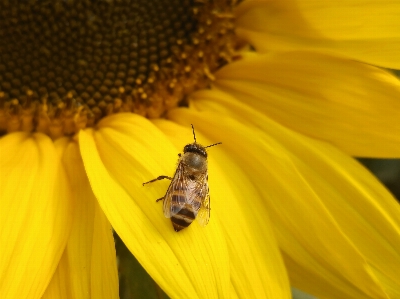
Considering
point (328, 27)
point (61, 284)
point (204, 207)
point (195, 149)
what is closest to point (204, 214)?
point (204, 207)

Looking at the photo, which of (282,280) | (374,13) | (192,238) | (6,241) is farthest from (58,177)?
(374,13)

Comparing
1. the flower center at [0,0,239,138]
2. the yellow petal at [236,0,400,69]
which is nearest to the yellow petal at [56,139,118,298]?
the flower center at [0,0,239,138]

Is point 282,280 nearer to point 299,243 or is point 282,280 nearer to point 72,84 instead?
point 299,243

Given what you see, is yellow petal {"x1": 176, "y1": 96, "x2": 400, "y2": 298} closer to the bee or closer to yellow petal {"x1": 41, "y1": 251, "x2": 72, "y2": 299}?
the bee

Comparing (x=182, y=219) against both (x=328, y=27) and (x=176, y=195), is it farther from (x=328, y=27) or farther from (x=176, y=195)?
(x=328, y=27)

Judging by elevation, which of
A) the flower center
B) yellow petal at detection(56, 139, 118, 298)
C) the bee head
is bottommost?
yellow petal at detection(56, 139, 118, 298)

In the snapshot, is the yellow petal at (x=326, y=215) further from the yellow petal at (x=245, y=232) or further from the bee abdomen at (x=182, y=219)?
the bee abdomen at (x=182, y=219)
